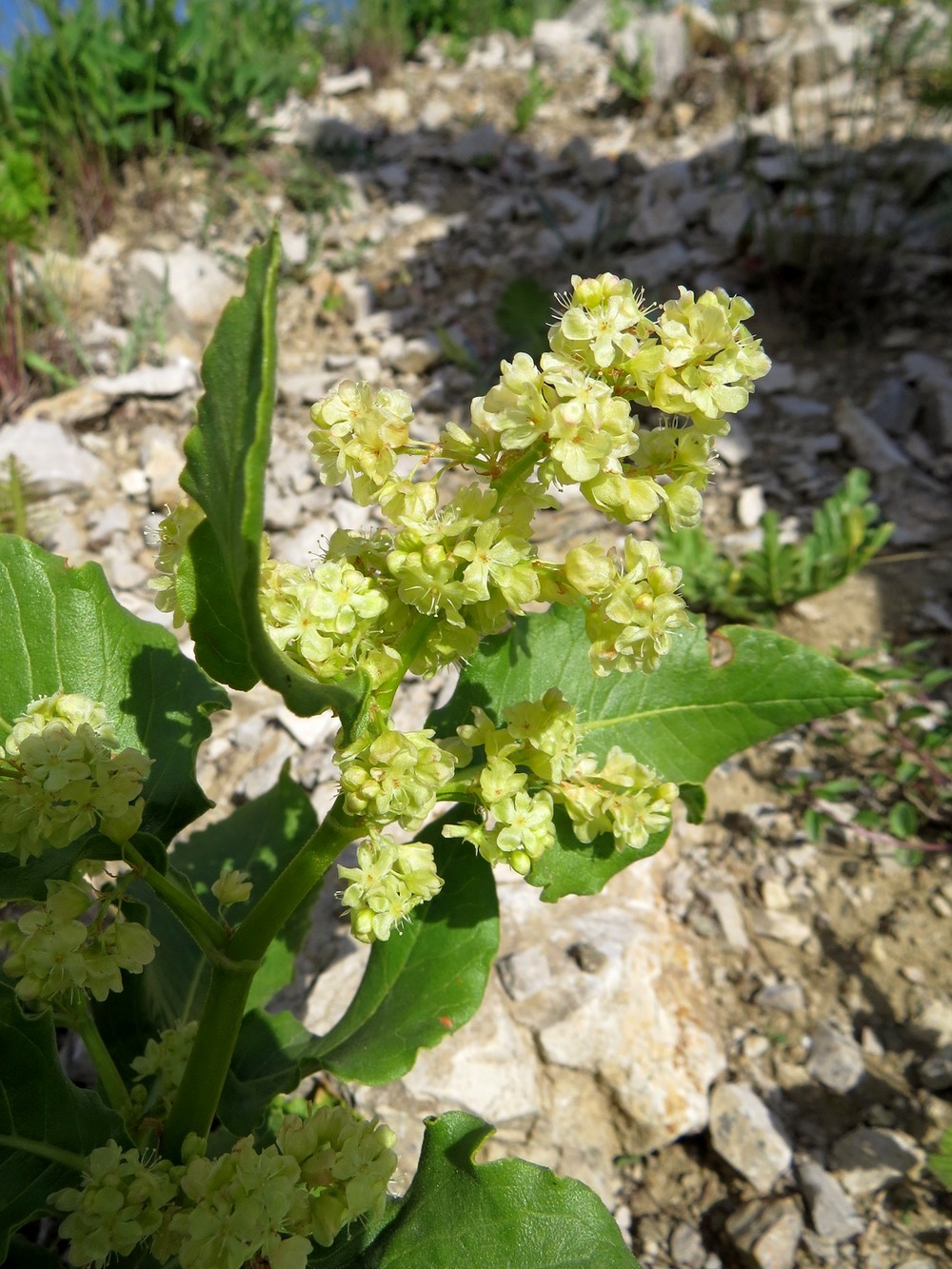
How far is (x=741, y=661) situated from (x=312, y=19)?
779cm

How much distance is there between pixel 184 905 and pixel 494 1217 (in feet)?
1.82

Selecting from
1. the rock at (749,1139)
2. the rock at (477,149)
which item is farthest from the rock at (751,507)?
the rock at (477,149)

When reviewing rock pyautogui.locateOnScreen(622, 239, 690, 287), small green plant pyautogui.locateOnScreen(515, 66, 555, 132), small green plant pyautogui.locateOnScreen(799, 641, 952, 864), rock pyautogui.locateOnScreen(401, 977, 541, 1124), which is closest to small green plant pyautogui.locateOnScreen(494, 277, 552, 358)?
rock pyautogui.locateOnScreen(622, 239, 690, 287)

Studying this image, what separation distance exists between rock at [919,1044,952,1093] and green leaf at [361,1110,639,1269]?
49.8 inches

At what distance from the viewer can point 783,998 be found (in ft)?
7.79

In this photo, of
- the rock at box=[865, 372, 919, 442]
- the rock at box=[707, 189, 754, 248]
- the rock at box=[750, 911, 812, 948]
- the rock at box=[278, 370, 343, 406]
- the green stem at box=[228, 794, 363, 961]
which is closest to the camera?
the green stem at box=[228, 794, 363, 961]

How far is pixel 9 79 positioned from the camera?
207 inches

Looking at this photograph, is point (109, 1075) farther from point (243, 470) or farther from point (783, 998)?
point (783, 998)

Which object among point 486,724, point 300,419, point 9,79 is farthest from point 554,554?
point 9,79

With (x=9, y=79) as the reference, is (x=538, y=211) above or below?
below

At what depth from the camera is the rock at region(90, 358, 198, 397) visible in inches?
160

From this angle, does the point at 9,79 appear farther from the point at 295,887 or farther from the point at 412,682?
the point at 295,887

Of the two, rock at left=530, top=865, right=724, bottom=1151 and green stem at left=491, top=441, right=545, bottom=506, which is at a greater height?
green stem at left=491, top=441, right=545, bottom=506

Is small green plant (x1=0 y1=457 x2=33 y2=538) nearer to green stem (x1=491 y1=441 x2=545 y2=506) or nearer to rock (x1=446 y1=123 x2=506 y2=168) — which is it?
green stem (x1=491 y1=441 x2=545 y2=506)
